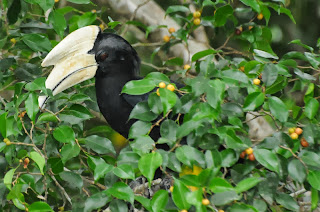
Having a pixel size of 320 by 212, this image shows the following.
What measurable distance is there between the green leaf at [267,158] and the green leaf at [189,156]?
14cm

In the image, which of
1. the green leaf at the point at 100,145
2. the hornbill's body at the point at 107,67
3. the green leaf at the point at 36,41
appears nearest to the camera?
the green leaf at the point at 100,145

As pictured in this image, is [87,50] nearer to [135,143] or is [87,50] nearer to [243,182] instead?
[135,143]

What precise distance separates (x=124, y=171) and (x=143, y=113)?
0.66 ft

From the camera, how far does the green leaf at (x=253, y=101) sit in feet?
5.77

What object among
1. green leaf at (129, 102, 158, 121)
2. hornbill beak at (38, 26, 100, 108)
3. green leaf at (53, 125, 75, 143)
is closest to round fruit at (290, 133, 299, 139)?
green leaf at (129, 102, 158, 121)

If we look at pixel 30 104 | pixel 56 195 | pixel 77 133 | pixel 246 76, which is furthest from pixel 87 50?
pixel 246 76

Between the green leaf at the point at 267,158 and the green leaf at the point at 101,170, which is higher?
the green leaf at the point at 267,158

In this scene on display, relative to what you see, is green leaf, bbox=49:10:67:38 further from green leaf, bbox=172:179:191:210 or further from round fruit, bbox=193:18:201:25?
green leaf, bbox=172:179:191:210

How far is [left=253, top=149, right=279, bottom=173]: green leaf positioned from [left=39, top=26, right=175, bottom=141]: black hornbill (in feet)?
3.05

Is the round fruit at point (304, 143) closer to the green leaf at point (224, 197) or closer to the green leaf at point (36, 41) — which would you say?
the green leaf at point (224, 197)

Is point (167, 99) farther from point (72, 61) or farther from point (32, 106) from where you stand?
point (72, 61)

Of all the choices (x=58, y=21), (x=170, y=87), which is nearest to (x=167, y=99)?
(x=170, y=87)

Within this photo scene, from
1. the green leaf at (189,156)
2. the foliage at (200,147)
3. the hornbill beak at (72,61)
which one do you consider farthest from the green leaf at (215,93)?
the hornbill beak at (72,61)

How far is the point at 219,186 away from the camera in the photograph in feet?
5.12
